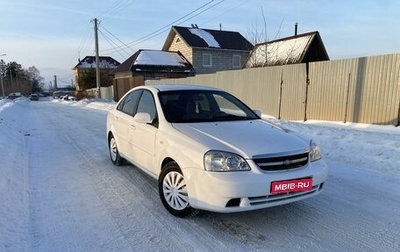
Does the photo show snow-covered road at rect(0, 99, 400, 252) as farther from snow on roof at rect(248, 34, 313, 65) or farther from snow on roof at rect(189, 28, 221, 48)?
Result: snow on roof at rect(189, 28, 221, 48)

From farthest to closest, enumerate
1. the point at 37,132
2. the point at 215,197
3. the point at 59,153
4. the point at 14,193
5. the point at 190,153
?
the point at 37,132 < the point at 59,153 < the point at 14,193 < the point at 190,153 < the point at 215,197

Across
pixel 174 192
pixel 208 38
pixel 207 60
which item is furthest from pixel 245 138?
pixel 208 38

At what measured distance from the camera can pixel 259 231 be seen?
3578 millimetres

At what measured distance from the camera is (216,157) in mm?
3469

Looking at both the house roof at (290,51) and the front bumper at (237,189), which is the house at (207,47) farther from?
the front bumper at (237,189)

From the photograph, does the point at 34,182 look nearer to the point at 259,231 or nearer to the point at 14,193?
the point at 14,193

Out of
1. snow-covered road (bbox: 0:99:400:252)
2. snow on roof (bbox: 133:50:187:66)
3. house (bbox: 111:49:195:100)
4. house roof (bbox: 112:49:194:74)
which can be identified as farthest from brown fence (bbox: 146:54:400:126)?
snow on roof (bbox: 133:50:187:66)

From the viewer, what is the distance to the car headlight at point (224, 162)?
341cm

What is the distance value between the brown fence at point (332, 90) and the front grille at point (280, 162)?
24.2 feet

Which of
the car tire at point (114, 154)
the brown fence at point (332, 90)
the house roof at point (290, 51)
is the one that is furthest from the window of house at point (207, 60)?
the car tire at point (114, 154)

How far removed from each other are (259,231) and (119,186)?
244 cm

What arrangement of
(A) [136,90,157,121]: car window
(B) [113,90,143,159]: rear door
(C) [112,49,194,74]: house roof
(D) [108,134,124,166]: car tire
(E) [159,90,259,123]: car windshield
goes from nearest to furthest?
(E) [159,90,259,123]: car windshield
(A) [136,90,157,121]: car window
(B) [113,90,143,159]: rear door
(D) [108,134,124,166]: car tire
(C) [112,49,194,74]: house roof

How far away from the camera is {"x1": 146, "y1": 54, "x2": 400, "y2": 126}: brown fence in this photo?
31.8ft

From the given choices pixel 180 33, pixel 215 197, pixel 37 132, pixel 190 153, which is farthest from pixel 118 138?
pixel 180 33
